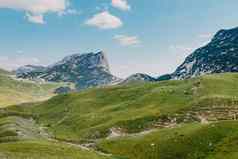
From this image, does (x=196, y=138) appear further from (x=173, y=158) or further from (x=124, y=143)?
(x=124, y=143)

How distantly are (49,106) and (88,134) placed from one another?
263 feet

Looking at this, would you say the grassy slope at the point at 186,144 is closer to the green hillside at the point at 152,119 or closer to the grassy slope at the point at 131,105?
the green hillside at the point at 152,119

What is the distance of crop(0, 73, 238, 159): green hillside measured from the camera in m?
78.0

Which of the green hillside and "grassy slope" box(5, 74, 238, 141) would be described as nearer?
the green hillside

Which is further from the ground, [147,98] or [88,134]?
[147,98]

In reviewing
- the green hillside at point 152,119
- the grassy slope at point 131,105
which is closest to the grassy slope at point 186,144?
the green hillside at point 152,119

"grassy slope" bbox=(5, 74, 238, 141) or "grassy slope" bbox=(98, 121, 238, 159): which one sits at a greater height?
"grassy slope" bbox=(5, 74, 238, 141)

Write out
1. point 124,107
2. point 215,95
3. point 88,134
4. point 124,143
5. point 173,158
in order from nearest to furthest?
point 173,158 → point 124,143 → point 88,134 → point 215,95 → point 124,107

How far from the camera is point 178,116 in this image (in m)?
122

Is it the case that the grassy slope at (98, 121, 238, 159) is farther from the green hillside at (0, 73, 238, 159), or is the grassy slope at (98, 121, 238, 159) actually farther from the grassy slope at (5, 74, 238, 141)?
the grassy slope at (5, 74, 238, 141)

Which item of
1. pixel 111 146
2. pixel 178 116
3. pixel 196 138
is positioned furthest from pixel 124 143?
pixel 178 116

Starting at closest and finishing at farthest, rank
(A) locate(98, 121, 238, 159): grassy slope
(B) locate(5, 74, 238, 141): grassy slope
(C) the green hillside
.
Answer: (A) locate(98, 121, 238, 159): grassy slope, (C) the green hillside, (B) locate(5, 74, 238, 141): grassy slope

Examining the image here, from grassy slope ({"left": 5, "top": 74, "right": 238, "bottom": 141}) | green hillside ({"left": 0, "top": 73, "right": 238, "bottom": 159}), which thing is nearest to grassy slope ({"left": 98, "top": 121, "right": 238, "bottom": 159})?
green hillside ({"left": 0, "top": 73, "right": 238, "bottom": 159})

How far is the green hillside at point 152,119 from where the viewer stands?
78.0 m
